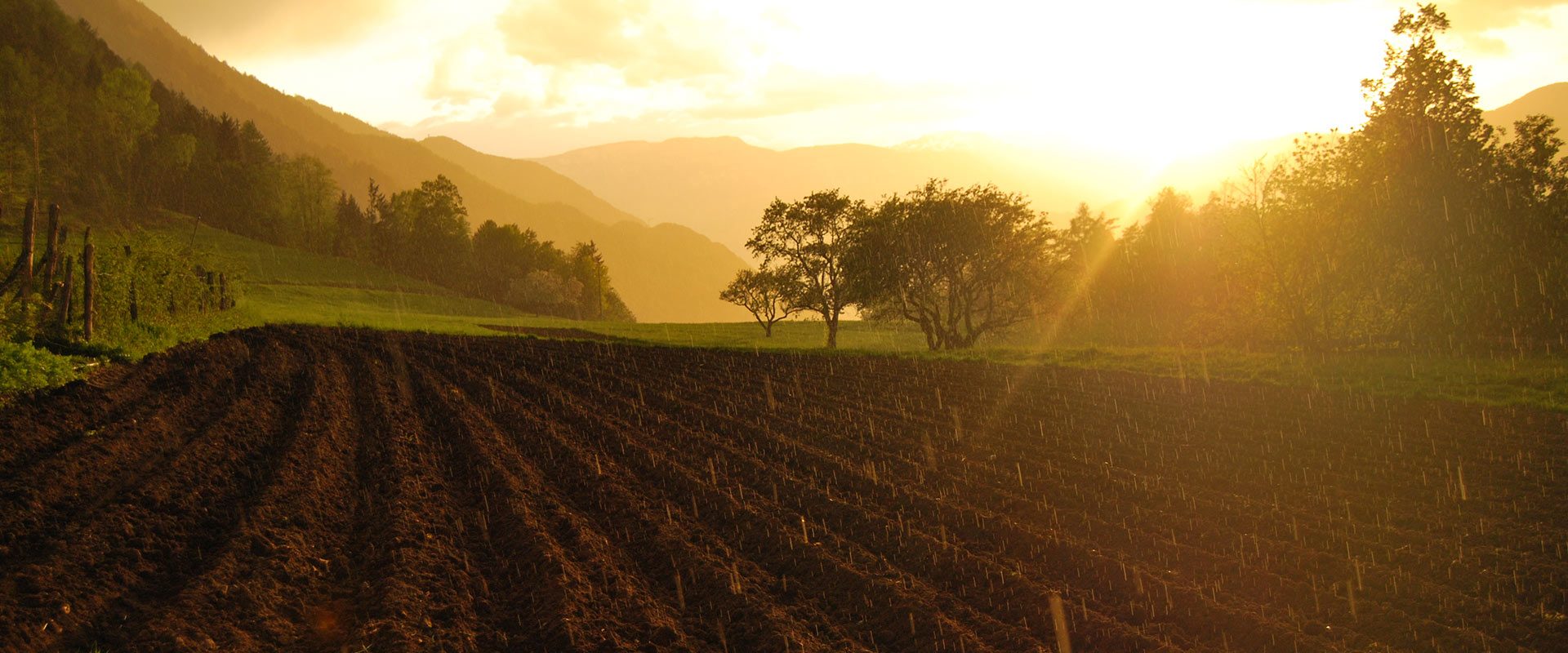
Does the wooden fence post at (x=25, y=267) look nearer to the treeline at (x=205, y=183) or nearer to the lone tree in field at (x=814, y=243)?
the lone tree in field at (x=814, y=243)

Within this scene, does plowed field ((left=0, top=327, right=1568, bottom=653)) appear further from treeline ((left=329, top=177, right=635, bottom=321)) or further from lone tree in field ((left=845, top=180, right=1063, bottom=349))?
treeline ((left=329, top=177, right=635, bottom=321))

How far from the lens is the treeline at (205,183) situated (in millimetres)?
71500

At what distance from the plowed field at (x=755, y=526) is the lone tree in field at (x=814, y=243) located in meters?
26.6

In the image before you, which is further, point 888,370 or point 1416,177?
point 1416,177

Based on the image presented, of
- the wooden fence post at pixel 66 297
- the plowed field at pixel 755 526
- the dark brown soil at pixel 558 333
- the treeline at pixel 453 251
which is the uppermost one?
the treeline at pixel 453 251

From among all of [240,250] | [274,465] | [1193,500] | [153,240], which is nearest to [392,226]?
[240,250]

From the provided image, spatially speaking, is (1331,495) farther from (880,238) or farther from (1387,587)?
(880,238)

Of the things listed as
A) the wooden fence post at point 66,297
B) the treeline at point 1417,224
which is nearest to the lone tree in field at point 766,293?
the treeline at point 1417,224

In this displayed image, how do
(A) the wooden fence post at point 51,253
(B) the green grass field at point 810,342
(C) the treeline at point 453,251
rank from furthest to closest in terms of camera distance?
(C) the treeline at point 453,251, (B) the green grass field at point 810,342, (A) the wooden fence post at point 51,253

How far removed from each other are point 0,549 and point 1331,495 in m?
17.6

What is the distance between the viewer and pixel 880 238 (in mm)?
42375

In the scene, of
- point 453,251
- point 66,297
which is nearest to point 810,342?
point 66,297

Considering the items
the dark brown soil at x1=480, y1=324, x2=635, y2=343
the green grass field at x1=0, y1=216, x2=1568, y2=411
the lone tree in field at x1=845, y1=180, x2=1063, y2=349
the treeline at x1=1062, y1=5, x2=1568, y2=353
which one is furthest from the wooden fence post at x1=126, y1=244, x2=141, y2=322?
the treeline at x1=1062, y1=5, x2=1568, y2=353

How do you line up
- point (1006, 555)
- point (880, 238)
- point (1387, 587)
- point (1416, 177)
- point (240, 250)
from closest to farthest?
1. point (1387, 587)
2. point (1006, 555)
3. point (1416, 177)
4. point (880, 238)
5. point (240, 250)
